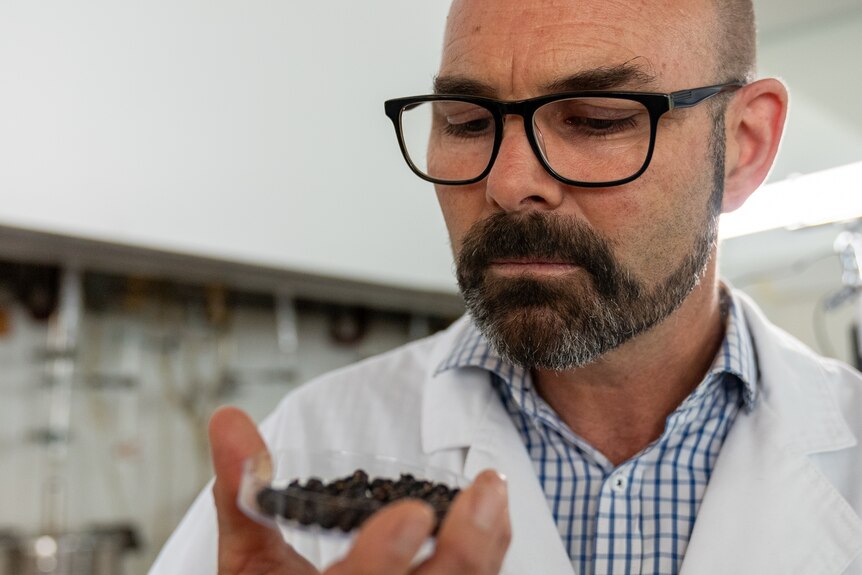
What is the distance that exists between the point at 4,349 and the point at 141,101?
71cm

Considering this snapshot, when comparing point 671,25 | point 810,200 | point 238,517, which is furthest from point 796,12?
point 238,517

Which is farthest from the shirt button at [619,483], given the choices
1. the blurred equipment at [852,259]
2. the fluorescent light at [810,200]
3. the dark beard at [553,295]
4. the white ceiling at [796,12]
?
the white ceiling at [796,12]

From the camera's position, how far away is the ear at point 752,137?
1.00 m

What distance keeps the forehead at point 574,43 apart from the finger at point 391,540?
48cm

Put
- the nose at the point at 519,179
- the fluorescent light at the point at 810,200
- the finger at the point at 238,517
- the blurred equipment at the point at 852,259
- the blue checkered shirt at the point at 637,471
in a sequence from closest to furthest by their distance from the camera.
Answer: the finger at the point at 238,517 → the nose at the point at 519,179 → the blue checkered shirt at the point at 637,471 → the fluorescent light at the point at 810,200 → the blurred equipment at the point at 852,259

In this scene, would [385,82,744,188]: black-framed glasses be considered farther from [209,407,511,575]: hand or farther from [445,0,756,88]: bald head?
[209,407,511,575]: hand

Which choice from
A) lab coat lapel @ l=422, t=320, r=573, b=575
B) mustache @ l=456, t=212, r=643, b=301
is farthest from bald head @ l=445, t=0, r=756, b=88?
lab coat lapel @ l=422, t=320, r=573, b=575

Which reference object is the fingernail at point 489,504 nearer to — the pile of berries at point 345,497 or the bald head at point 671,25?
the pile of berries at point 345,497

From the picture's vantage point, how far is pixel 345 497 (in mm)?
566

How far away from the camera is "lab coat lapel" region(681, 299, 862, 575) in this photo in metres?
0.88

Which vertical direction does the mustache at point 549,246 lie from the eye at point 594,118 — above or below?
below

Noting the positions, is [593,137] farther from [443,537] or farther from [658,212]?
[443,537]

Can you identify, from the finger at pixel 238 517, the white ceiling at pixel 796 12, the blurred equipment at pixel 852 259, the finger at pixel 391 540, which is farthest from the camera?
the white ceiling at pixel 796 12

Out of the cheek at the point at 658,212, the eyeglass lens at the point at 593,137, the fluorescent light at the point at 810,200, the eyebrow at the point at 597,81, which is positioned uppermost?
the fluorescent light at the point at 810,200
